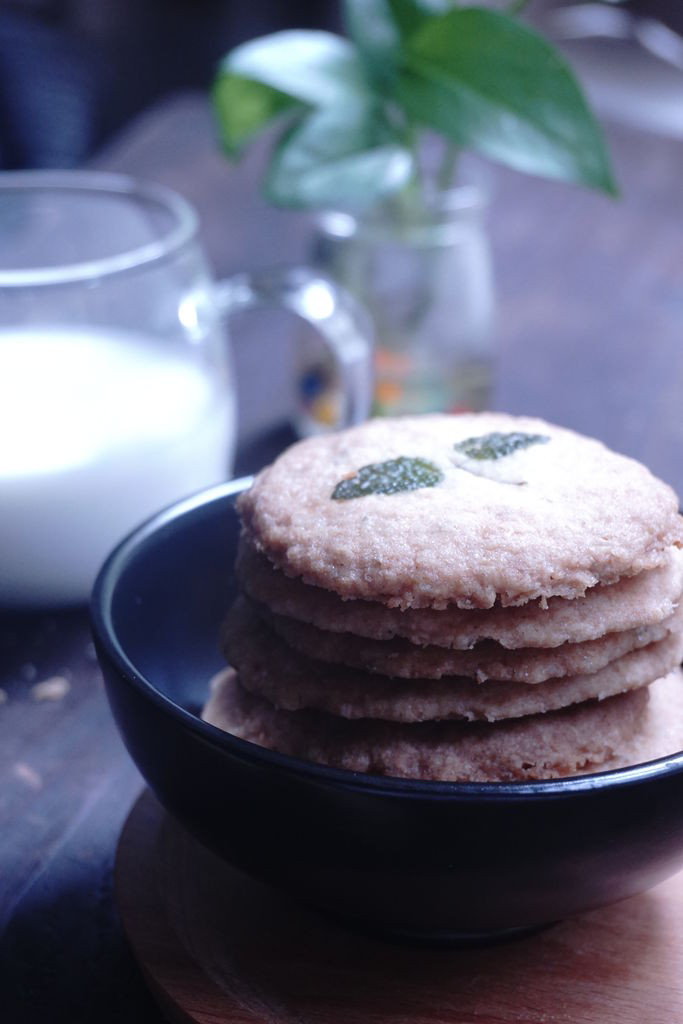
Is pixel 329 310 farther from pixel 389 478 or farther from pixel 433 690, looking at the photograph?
pixel 433 690

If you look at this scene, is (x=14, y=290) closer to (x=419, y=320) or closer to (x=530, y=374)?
(x=419, y=320)

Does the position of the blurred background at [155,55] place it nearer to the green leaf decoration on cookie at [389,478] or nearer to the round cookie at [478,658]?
the green leaf decoration on cookie at [389,478]

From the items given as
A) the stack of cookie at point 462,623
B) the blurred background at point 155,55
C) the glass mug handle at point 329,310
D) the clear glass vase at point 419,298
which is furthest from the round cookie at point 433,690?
the blurred background at point 155,55

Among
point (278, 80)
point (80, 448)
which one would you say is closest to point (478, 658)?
point (80, 448)

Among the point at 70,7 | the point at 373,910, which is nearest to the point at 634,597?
the point at 373,910

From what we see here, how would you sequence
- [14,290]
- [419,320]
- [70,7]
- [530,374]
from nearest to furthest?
[14,290]
[419,320]
[530,374]
[70,7]
